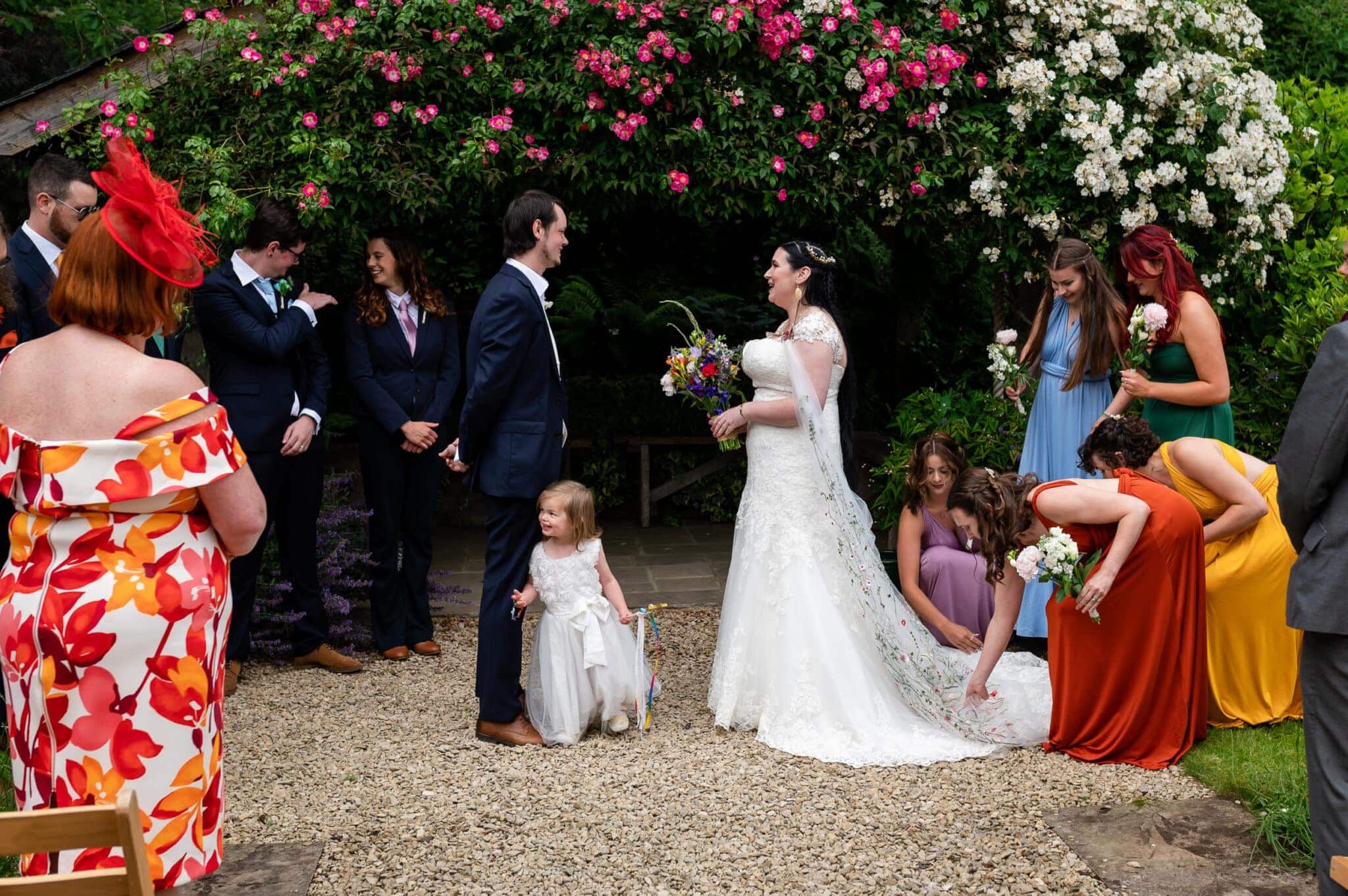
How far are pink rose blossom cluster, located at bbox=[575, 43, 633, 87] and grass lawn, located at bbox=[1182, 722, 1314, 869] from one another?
380cm

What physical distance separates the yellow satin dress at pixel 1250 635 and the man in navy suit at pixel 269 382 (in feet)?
12.3

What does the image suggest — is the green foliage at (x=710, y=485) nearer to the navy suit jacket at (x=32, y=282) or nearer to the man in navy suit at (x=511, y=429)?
the man in navy suit at (x=511, y=429)

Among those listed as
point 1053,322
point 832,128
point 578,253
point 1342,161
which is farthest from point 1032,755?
point 578,253

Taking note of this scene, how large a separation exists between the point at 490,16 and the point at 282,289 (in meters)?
1.73

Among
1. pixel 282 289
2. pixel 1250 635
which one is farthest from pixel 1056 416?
pixel 282 289

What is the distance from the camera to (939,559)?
18.5ft

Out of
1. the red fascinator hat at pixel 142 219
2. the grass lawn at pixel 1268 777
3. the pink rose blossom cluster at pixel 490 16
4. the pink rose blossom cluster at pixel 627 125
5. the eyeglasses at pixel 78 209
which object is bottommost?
the grass lawn at pixel 1268 777

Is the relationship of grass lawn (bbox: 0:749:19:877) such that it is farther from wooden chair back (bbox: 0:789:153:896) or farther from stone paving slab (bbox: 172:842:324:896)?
wooden chair back (bbox: 0:789:153:896)

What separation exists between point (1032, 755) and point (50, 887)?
3.54 meters

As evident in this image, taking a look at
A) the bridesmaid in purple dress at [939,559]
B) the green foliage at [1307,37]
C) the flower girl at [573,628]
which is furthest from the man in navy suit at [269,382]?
the green foliage at [1307,37]

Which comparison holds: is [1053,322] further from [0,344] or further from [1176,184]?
[0,344]

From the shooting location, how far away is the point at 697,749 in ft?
15.0

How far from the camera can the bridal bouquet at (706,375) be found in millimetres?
5082

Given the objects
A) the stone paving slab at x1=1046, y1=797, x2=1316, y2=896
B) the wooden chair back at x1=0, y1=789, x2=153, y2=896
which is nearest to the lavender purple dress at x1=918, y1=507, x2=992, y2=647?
the stone paving slab at x1=1046, y1=797, x2=1316, y2=896
